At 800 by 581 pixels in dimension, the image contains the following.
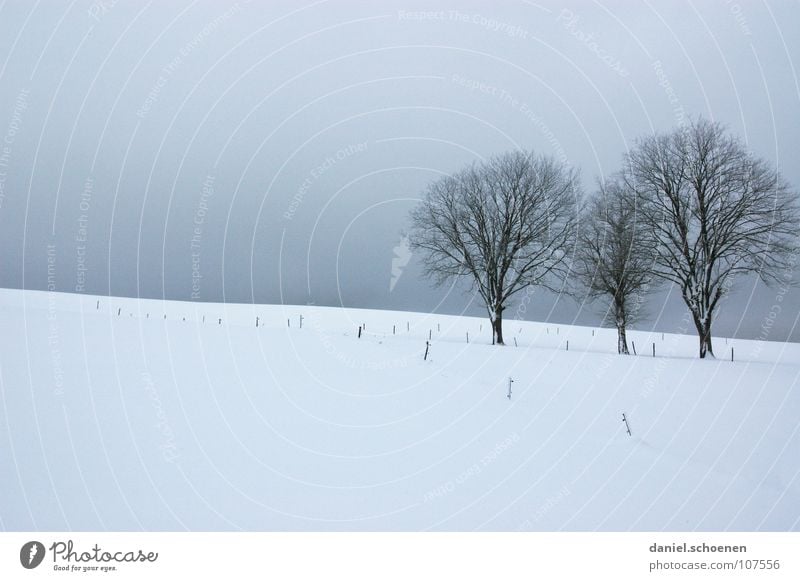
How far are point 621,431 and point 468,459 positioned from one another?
→ 521 centimetres

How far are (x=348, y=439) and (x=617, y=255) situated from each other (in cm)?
2343

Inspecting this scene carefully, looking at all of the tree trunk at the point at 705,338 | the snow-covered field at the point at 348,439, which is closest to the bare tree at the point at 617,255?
the tree trunk at the point at 705,338

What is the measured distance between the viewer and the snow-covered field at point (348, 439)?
6.82 meters

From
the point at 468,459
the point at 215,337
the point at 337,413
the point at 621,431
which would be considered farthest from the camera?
the point at 215,337

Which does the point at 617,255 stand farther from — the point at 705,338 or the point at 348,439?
the point at 348,439

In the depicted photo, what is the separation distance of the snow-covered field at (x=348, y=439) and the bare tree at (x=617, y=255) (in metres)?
11.0

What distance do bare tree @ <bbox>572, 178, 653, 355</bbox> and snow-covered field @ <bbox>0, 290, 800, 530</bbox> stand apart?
1103cm

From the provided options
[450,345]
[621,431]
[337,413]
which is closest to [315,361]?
[337,413]

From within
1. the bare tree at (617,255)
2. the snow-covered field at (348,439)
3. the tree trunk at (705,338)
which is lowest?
the snow-covered field at (348,439)

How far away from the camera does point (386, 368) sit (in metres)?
13.1

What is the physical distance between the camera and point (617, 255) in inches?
1019

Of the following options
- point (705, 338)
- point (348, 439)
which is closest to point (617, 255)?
point (705, 338)

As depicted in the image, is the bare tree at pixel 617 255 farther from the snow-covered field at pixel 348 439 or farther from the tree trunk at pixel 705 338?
the snow-covered field at pixel 348 439
